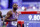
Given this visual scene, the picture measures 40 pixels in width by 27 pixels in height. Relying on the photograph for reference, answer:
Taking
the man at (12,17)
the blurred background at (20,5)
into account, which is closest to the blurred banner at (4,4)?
the blurred background at (20,5)

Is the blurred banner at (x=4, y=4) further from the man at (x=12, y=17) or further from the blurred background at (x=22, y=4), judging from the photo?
the man at (x=12, y=17)

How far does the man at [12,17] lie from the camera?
1797 mm

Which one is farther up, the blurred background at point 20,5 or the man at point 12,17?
the blurred background at point 20,5

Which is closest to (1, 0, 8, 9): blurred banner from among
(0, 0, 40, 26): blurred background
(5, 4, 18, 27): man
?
(0, 0, 40, 26): blurred background

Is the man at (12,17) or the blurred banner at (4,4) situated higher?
the blurred banner at (4,4)

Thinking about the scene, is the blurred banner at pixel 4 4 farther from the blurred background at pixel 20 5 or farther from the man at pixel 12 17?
the man at pixel 12 17

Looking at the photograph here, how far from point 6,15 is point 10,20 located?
0.14m

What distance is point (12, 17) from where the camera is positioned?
1.80m

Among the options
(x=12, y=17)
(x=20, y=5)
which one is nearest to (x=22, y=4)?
(x=20, y=5)

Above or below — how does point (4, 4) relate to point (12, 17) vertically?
above

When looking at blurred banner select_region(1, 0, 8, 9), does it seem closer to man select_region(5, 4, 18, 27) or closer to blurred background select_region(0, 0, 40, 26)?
blurred background select_region(0, 0, 40, 26)

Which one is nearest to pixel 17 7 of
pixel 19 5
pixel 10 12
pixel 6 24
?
pixel 19 5

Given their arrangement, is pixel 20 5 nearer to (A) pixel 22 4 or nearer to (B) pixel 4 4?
(A) pixel 22 4

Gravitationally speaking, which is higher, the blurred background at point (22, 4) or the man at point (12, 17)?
the blurred background at point (22, 4)
